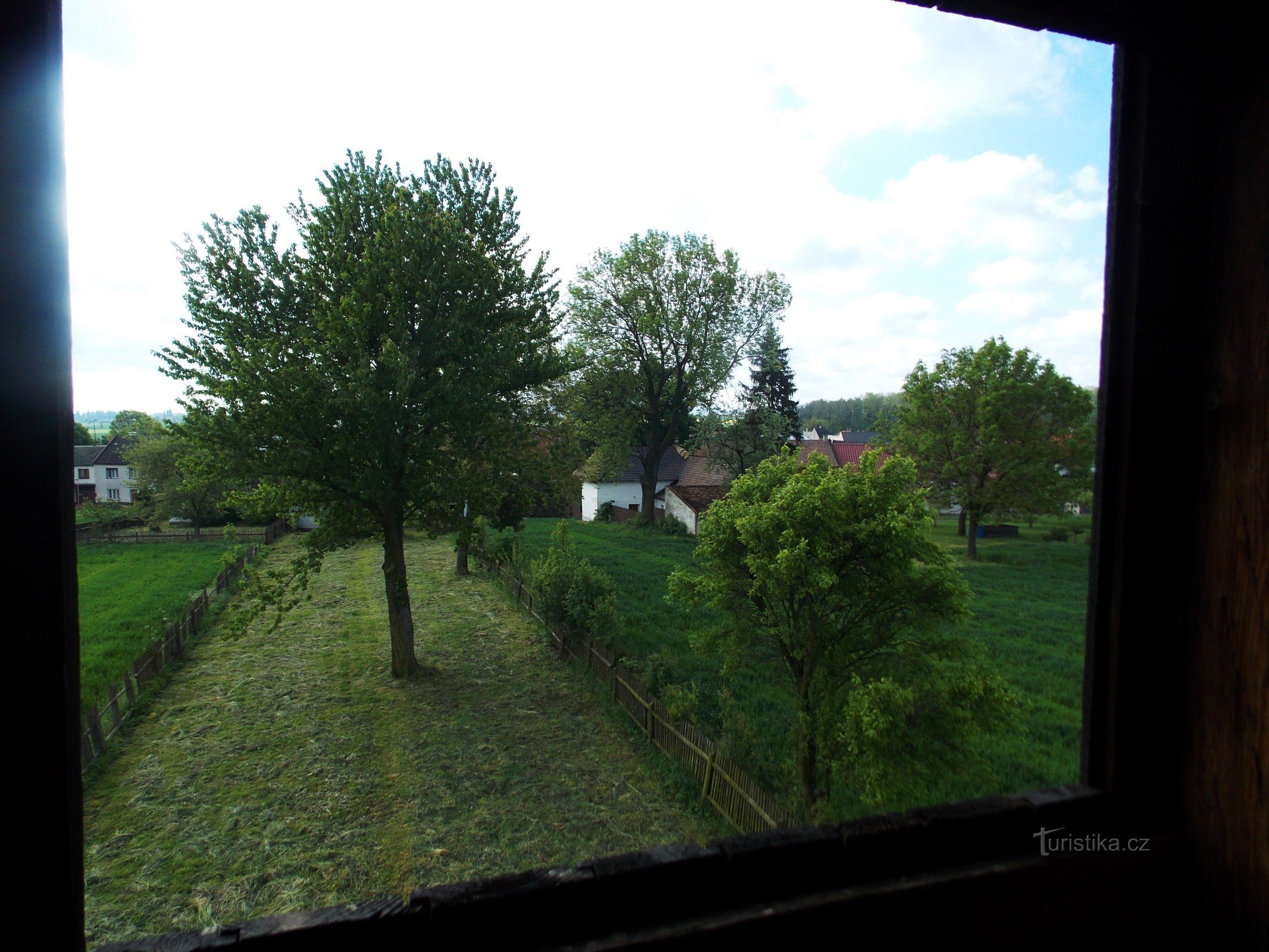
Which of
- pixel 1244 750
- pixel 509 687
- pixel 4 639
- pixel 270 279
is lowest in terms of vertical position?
pixel 509 687

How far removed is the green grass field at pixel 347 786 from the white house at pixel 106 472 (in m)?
7.03

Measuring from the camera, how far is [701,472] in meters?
37.4

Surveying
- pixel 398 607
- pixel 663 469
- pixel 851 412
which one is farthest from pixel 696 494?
pixel 398 607

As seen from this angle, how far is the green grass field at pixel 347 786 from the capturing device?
6.57 meters

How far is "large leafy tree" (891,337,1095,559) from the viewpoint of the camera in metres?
7.70

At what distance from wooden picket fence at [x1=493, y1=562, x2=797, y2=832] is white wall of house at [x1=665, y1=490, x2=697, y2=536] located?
19.7 metres

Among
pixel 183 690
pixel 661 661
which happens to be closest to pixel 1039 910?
pixel 661 661

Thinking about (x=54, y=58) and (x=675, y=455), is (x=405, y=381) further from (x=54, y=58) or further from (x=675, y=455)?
(x=675, y=455)

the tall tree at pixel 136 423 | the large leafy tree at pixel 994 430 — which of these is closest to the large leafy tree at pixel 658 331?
the large leafy tree at pixel 994 430

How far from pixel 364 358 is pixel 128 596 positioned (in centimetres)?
952

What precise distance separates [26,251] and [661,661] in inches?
413

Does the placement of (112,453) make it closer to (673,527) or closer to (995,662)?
(673,527)

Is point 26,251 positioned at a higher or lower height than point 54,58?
lower

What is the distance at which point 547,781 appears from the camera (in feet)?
28.4
